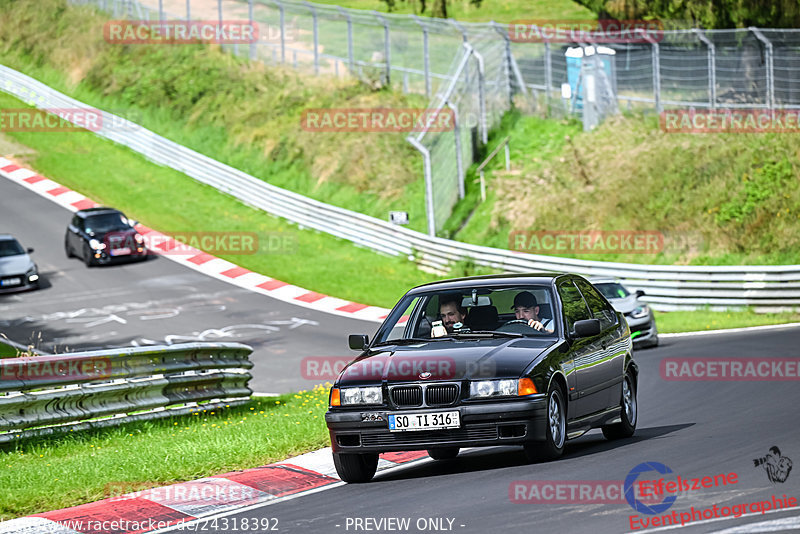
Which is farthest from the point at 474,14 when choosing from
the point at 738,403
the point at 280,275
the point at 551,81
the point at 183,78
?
the point at 738,403

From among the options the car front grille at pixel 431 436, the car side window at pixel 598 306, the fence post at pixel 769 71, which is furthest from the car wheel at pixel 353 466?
the fence post at pixel 769 71

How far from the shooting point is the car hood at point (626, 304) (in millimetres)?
21984

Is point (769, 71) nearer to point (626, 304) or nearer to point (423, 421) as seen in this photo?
point (626, 304)

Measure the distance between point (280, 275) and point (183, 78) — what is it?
19.1 m

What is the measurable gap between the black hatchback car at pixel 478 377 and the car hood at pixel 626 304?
11301 mm

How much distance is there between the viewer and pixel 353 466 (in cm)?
936

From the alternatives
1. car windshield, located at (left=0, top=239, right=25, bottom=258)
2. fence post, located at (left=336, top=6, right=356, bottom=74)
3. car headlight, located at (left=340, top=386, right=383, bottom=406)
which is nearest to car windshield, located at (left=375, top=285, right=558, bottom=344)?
car headlight, located at (left=340, top=386, right=383, bottom=406)

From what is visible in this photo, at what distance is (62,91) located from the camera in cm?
5047

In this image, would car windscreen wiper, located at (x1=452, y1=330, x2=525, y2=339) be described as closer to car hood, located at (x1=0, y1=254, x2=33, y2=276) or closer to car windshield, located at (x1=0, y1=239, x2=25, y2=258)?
car hood, located at (x1=0, y1=254, x2=33, y2=276)

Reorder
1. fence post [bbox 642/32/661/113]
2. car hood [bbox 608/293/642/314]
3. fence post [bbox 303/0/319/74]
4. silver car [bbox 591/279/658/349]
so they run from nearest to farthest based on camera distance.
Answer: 1. silver car [bbox 591/279/658/349]
2. car hood [bbox 608/293/642/314]
3. fence post [bbox 642/32/661/113]
4. fence post [bbox 303/0/319/74]

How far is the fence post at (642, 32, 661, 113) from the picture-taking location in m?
33.0

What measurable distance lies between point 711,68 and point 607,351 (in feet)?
75.2

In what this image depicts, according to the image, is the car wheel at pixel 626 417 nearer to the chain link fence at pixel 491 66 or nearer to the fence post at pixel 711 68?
the chain link fence at pixel 491 66

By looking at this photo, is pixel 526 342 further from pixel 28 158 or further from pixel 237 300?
pixel 28 158
